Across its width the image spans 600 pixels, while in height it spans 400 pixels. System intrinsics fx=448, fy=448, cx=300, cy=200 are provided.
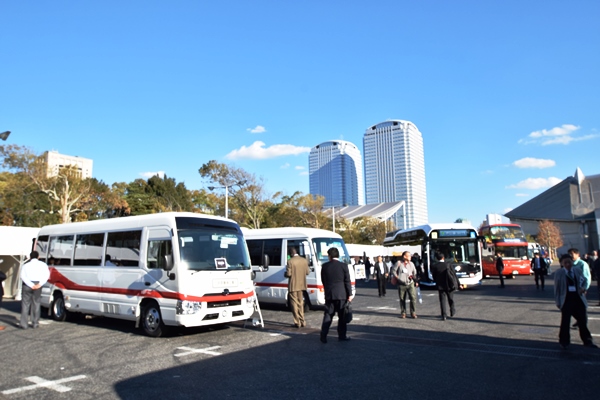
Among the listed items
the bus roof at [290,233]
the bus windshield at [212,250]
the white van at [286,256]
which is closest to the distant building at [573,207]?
the bus roof at [290,233]

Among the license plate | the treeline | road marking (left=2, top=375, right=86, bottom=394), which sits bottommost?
road marking (left=2, top=375, right=86, bottom=394)

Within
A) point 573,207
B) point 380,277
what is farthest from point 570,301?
point 573,207

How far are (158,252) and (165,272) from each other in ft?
1.75

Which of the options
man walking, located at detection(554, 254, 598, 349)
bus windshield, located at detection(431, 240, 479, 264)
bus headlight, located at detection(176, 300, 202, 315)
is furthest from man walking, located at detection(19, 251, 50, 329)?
bus windshield, located at detection(431, 240, 479, 264)

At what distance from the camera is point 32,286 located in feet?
35.7

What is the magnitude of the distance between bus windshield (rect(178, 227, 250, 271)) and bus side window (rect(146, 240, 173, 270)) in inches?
12.9

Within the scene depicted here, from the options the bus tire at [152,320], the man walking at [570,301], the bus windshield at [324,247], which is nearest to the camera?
the man walking at [570,301]

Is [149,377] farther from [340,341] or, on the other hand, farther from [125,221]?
[125,221]

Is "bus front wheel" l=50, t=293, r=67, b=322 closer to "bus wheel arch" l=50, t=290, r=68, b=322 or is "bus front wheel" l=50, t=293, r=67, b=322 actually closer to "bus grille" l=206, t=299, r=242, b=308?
"bus wheel arch" l=50, t=290, r=68, b=322

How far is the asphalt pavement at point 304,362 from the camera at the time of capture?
555 cm

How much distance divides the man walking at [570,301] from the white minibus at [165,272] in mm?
6114

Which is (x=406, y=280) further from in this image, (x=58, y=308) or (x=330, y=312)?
(x=58, y=308)

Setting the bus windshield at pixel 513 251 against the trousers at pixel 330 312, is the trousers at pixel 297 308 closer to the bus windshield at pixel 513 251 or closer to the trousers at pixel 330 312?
the trousers at pixel 330 312

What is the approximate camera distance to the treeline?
36.8 metres
